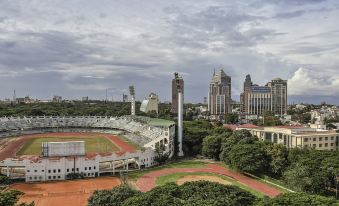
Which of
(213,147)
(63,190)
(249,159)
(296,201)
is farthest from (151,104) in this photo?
(296,201)

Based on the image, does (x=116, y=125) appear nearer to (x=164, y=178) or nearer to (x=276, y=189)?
(x=164, y=178)

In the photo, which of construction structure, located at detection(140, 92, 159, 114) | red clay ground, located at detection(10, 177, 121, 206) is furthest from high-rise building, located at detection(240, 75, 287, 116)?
red clay ground, located at detection(10, 177, 121, 206)

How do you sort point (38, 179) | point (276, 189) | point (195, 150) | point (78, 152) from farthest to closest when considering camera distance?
1. point (195, 150)
2. point (78, 152)
3. point (38, 179)
4. point (276, 189)

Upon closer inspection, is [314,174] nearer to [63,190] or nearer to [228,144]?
[228,144]

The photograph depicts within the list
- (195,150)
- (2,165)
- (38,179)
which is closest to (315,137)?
(195,150)

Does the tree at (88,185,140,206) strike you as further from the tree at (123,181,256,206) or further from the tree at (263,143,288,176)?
the tree at (263,143,288,176)

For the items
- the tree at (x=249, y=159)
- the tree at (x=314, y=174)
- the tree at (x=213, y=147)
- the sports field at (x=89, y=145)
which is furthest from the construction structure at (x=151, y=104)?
the tree at (x=314, y=174)
